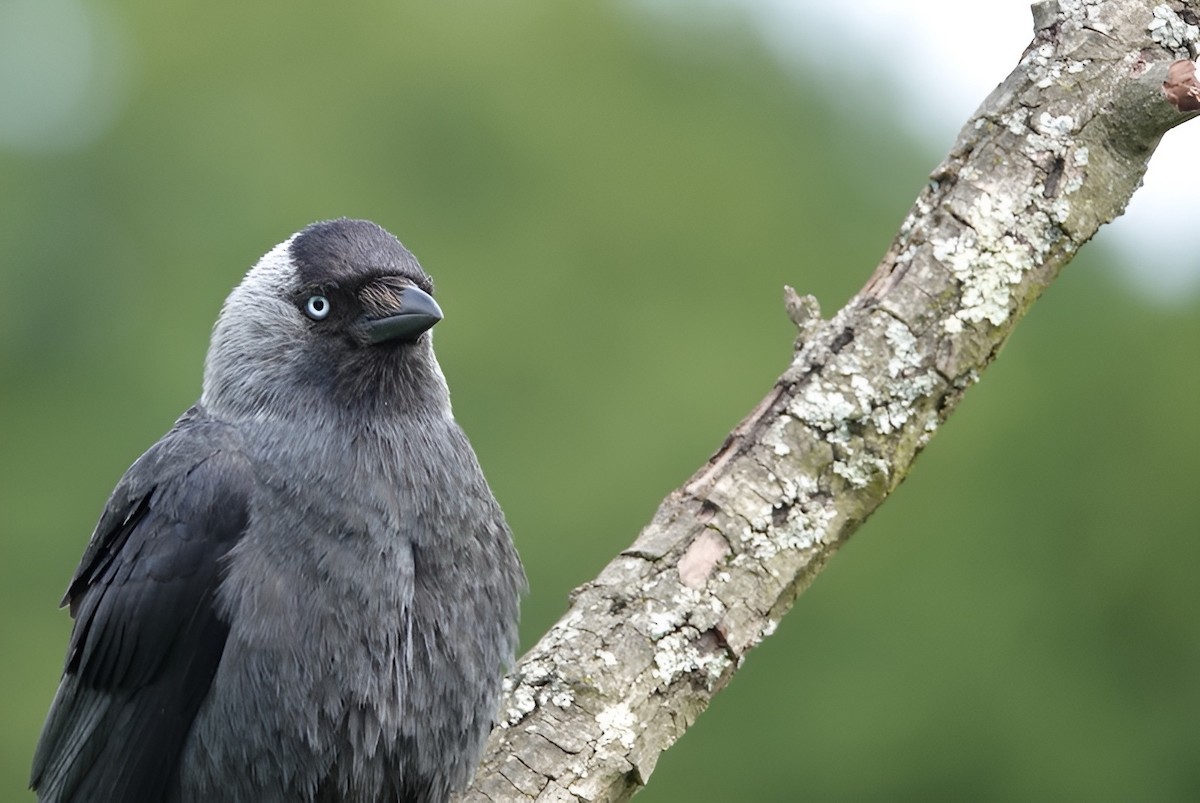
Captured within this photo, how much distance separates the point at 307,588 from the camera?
4.94 meters

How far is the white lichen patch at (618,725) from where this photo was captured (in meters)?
4.97

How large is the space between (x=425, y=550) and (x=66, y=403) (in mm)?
13935

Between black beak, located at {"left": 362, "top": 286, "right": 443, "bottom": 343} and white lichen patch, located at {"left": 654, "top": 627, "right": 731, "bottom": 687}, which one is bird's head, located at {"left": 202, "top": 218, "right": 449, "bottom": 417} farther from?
white lichen patch, located at {"left": 654, "top": 627, "right": 731, "bottom": 687}

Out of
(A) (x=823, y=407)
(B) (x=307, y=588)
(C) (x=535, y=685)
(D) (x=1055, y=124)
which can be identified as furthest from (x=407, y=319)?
(D) (x=1055, y=124)

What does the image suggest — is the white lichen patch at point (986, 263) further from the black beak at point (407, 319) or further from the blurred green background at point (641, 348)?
the blurred green background at point (641, 348)

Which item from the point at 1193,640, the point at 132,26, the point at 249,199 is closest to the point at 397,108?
the point at 249,199

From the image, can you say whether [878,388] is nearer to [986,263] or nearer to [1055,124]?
[986,263]

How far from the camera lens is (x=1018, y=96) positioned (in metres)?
5.22

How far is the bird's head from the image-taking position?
5426 mm

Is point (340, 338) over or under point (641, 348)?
under

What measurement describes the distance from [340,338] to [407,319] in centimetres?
34

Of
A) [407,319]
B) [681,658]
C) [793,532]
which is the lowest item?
[681,658]

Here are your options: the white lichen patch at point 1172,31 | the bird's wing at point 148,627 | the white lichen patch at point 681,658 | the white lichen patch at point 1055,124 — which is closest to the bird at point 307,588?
the bird's wing at point 148,627

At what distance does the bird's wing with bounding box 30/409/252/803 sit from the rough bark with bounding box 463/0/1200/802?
1.09 meters
